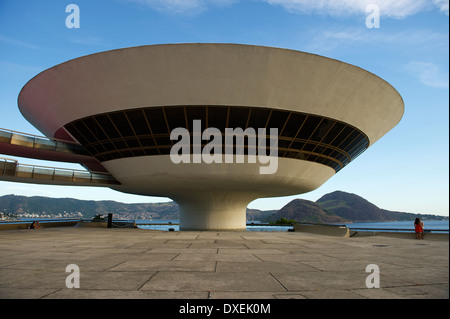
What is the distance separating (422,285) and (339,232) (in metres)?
15.6

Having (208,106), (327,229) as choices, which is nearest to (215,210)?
(327,229)

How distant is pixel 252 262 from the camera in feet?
23.4

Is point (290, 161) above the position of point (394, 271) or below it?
above

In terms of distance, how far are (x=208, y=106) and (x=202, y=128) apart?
1.65 metres

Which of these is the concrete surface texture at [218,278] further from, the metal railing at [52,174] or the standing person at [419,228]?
the metal railing at [52,174]

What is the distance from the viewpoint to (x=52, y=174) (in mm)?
25766

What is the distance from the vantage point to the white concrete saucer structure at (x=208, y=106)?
1855cm

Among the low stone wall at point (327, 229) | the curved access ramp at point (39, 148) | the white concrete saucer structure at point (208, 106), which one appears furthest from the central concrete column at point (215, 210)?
the curved access ramp at point (39, 148)

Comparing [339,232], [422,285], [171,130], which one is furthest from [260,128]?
[422,285]

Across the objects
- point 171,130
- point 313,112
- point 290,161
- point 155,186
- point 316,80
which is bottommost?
point 155,186

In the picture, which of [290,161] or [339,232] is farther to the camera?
[290,161]

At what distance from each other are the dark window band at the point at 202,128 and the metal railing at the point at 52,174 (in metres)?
3.29

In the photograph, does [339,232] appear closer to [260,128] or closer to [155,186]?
[260,128]

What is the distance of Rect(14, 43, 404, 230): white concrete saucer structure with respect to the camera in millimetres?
18547
